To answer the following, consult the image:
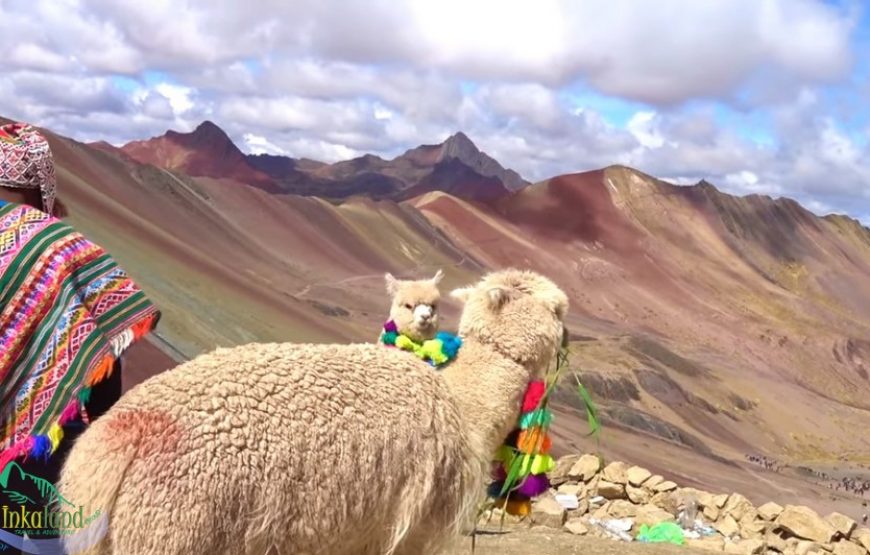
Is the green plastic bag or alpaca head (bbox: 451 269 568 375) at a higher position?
alpaca head (bbox: 451 269 568 375)

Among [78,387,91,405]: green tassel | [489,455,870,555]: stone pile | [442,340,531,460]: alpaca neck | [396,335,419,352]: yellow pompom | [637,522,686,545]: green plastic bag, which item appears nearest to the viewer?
[78,387,91,405]: green tassel

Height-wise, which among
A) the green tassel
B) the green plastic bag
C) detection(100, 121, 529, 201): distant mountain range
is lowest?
the green plastic bag

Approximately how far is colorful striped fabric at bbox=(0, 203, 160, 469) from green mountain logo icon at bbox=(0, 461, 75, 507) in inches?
1.3

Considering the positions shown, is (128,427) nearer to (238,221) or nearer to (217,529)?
(217,529)

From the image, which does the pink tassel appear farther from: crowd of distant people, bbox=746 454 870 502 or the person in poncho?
crowd of distant people, bbox=746 454 870 502

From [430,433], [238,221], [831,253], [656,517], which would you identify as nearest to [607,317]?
[238,221]

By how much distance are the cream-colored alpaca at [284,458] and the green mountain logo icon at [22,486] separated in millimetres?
34

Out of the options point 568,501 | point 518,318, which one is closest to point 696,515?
point 568,501

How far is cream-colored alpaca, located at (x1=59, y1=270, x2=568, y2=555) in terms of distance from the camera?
8.03 ft

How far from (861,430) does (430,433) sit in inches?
1802

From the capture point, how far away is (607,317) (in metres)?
51.6

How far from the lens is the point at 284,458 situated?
2701 mm

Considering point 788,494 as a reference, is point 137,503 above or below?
above

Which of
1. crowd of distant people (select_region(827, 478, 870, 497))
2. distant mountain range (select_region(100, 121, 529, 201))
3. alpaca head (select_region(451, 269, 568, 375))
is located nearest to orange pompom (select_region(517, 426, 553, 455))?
alpaca head (select_region(451, 269, 568, 375))
